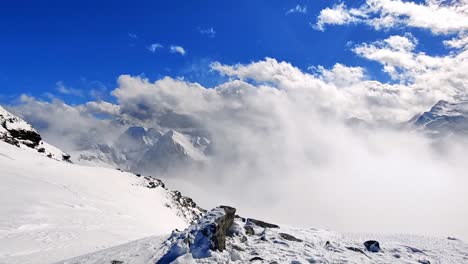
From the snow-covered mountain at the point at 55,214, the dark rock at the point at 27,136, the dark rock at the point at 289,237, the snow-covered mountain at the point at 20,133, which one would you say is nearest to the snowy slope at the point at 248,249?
the dark rock at the point at 289,237

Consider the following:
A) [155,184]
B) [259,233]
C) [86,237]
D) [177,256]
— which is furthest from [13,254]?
[155,184]

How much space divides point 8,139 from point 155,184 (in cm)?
3384

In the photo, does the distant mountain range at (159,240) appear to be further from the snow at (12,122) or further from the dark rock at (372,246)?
the snow at (12,122)

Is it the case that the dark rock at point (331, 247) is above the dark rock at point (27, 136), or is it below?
below

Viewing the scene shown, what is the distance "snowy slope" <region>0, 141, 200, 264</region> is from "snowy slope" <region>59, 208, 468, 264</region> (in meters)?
5.73

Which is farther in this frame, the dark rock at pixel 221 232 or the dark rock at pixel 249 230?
the dark rock at pixel 249 230

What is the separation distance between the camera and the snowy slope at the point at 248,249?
2019 cm

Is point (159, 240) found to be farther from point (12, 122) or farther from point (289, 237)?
point (12, 122)

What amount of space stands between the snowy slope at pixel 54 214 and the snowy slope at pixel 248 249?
18.8 feet

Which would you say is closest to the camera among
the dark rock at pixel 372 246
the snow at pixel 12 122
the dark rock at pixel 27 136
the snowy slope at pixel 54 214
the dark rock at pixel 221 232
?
the dark rock at pixel 221 232

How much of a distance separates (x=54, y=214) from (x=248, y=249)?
23295 millimetres

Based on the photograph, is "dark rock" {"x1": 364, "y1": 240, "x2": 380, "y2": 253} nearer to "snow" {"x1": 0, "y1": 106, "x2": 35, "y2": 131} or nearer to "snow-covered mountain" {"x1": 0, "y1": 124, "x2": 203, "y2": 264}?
"snow-covered mountain" {"x1": 0, "y1": 124, "x2": 203, "y2": 264}

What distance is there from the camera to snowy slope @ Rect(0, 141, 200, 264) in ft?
88.2

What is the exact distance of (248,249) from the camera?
71.4 feet
